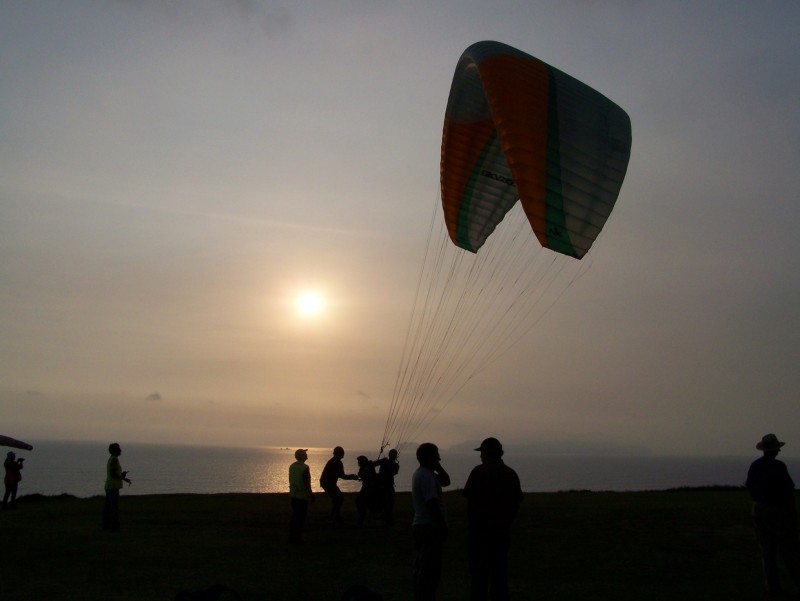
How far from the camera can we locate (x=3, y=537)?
13.0 metres

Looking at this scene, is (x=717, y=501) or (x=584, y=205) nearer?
(x=584, y=205)

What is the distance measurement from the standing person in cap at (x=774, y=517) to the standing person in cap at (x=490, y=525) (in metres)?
3.18

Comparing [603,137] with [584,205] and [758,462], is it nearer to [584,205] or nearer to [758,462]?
[584,205]

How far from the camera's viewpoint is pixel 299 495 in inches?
514

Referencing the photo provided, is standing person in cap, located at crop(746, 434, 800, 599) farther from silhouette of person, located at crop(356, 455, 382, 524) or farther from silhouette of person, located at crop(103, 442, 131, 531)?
silhouette of person, located at crop(103, 442, 131, 531)

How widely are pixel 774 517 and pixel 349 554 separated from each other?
596 centimetres

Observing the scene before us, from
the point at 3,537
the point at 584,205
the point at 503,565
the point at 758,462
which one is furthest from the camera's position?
the point at 3,537

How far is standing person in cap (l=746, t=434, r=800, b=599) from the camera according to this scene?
344 inches

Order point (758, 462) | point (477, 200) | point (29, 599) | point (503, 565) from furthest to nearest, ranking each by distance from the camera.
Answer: point (477, 200), point (758, 462), point (29, 599), point (503, 565)

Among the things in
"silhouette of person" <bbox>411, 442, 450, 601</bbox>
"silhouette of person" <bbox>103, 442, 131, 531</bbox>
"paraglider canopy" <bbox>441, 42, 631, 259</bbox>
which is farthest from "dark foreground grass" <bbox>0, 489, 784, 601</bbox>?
"paraglider canopy" <bbox>441, 42, 631, 259</bbox>

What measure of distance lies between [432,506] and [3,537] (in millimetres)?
8942

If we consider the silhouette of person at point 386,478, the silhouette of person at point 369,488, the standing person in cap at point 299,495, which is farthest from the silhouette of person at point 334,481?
the standing person in cap at point 299,495

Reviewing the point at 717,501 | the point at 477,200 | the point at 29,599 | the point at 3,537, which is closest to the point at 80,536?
the point at 3,537

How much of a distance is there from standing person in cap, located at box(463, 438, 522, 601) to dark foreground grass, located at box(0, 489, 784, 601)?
128 cm
